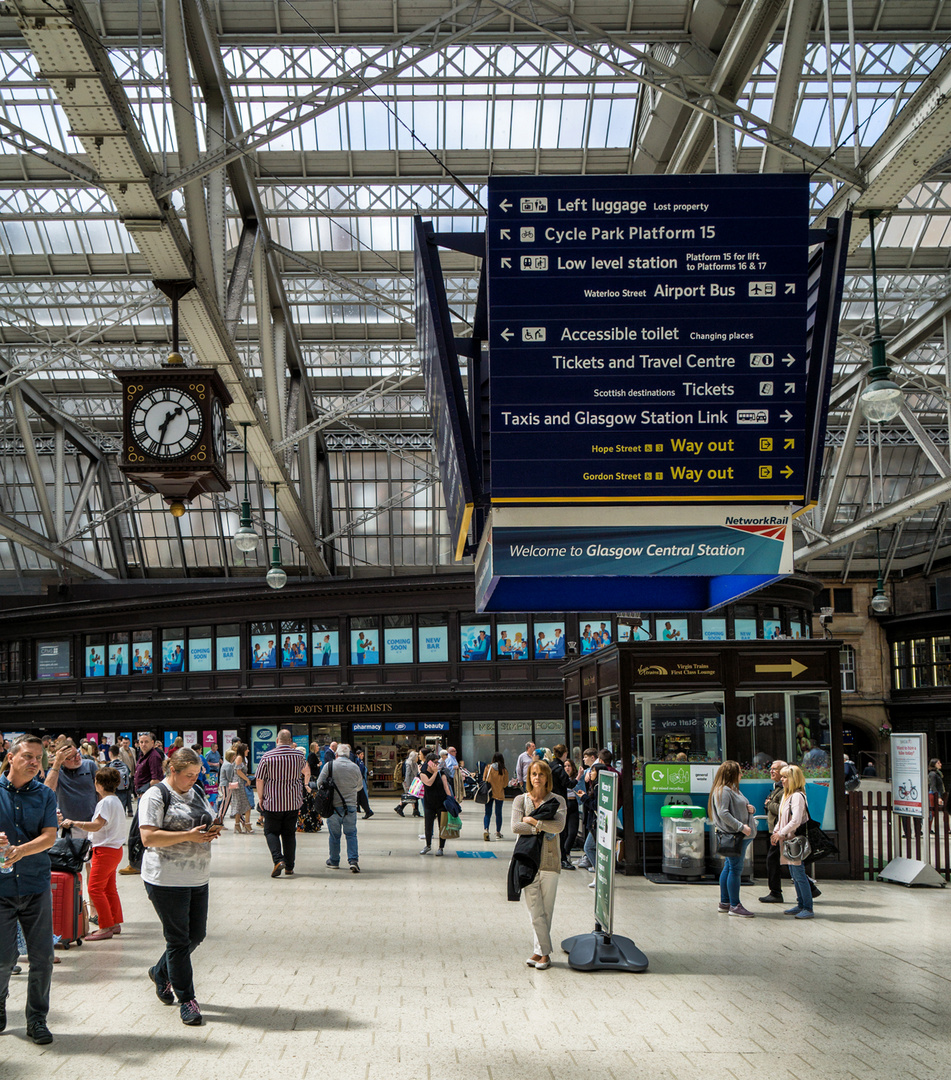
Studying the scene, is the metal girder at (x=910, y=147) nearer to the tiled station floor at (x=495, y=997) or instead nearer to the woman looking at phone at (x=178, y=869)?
the tiled station floor at (x=495, y=997)

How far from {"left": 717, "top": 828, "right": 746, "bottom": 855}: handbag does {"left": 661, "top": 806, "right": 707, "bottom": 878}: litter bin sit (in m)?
2.59

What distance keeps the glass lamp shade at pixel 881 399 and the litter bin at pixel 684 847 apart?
565 cm

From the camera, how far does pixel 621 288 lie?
674 cm

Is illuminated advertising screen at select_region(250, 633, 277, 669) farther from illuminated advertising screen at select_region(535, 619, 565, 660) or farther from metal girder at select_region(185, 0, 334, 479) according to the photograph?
illuminated advertising screen at select_region(535, 619, 565, 660)

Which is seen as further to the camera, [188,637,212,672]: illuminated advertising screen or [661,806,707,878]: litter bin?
[188,637,212,672]: illuminated advertising screen

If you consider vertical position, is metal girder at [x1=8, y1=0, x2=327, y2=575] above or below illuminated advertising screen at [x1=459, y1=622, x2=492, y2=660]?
above

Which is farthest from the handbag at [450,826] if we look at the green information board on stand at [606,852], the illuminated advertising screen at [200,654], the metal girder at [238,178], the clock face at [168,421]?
the illuminated advertising screen at [200,654]

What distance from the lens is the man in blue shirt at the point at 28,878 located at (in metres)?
6.32

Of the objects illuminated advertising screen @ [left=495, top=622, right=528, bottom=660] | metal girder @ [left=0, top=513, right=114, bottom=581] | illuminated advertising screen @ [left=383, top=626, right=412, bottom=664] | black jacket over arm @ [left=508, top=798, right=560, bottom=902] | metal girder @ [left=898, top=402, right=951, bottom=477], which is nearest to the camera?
black jacket over arm @ [left=508, top=798, right=560, bottom=902]

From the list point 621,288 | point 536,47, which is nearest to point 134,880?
point 621,288

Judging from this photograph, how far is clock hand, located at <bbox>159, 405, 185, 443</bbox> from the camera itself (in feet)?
39.3

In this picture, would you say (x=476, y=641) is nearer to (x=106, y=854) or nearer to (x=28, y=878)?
(x=106, y=854)

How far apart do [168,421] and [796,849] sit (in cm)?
843

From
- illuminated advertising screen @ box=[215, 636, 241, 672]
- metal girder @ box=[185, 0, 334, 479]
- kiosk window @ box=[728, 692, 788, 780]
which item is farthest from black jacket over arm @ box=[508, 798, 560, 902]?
illuminated advertising screen @ box=[215, 636, 241, 672]
